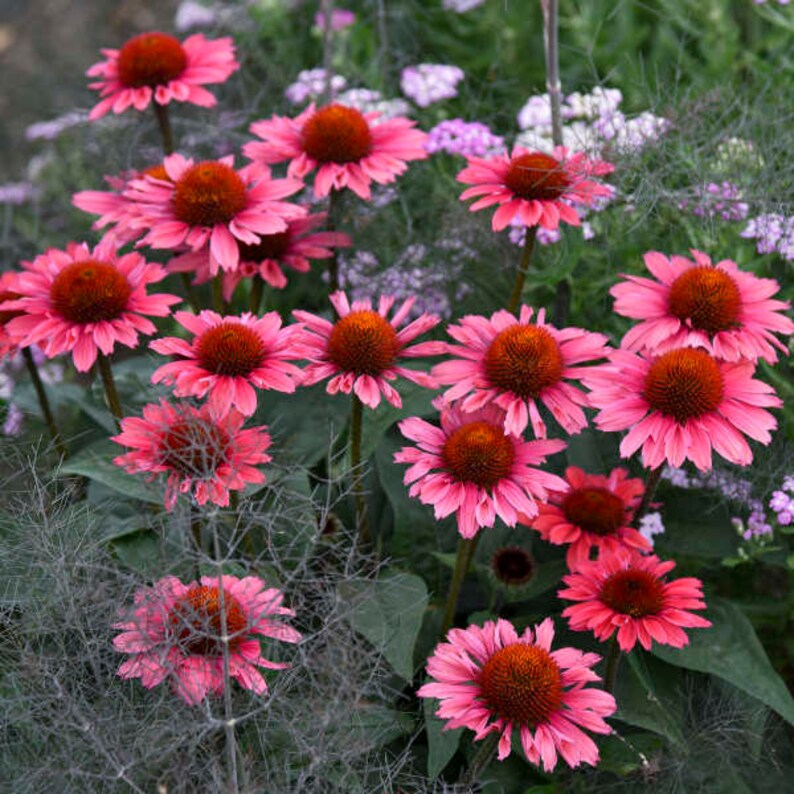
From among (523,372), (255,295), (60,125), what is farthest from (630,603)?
(60,125)

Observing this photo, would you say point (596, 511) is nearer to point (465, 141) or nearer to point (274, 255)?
point (274, 255)

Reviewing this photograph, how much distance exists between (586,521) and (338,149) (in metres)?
0.88

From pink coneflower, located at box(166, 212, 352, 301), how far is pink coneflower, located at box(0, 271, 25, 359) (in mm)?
291

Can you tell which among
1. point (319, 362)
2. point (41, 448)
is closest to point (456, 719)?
point (319, 362)

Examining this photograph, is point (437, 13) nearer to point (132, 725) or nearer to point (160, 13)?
point (160, 13)

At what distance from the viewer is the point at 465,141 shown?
8.18ft

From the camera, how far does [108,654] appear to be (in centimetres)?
167

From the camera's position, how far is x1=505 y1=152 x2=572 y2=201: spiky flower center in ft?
6.39

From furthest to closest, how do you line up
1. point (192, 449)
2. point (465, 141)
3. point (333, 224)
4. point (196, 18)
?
point (196, 18) < point (465, 141) < point (333, 224) < point (192, 449)

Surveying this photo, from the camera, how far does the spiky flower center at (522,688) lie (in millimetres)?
1488

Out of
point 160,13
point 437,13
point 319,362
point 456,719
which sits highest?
point 319,362

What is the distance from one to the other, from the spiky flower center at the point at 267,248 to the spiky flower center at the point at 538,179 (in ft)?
1.57

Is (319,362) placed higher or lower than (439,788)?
higher

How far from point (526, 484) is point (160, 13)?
4329 millimetres
